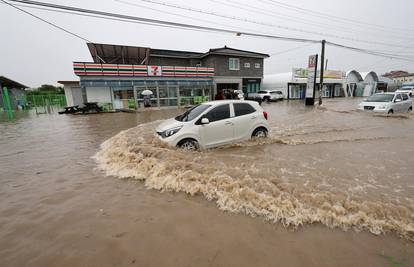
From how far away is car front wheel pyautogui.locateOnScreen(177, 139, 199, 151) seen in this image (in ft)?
18.4

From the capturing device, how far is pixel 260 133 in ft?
22.8

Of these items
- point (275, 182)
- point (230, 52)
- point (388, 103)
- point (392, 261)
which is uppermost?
point (230, 52)

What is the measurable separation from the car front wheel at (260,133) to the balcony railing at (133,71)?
1639 cm

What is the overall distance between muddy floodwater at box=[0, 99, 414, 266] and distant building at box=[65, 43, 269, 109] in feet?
48.0

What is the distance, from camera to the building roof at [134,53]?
20203 mm

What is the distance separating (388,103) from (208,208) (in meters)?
14.5

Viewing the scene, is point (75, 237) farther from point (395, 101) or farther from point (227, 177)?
point (395, 101)

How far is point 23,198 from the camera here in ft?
11.9

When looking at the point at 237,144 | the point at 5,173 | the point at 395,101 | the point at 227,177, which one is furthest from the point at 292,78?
the point at 5,173

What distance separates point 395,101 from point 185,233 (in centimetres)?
1597

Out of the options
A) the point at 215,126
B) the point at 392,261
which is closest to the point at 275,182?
the point at 392,261

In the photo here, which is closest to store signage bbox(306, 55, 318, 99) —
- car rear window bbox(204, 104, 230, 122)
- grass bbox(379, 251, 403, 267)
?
car rear window bbox(204, 104, 230, 122)

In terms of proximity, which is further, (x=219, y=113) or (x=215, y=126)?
(x=219, y=113)

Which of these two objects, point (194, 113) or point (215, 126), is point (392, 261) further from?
point (194, 113)
